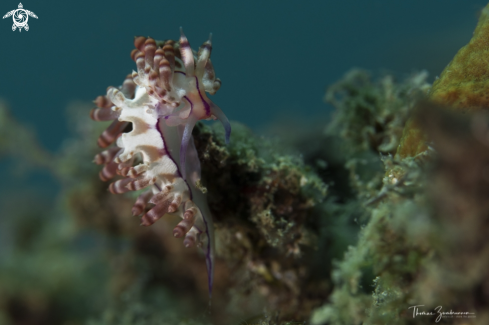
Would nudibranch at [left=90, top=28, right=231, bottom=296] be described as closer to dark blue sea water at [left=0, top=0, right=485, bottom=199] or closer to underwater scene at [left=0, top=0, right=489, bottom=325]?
underwater scene at [left=0, top=0, right=489, bottom=325]

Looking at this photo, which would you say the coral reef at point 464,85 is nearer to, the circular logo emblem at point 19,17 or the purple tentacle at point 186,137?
the purple tentacle at point 186,137

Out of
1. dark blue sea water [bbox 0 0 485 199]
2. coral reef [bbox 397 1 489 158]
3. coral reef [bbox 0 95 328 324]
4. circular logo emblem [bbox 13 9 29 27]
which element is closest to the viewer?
coral reef [bbox 397 1 489 158]

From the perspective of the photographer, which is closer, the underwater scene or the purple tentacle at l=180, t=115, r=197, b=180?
the underwater scene

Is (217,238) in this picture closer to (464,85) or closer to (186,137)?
(186,137)

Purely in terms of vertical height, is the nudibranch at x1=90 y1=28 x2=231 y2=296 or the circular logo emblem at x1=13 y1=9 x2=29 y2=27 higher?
the circular logo emblem at x1=13 y1=9 x2=29 y2=27

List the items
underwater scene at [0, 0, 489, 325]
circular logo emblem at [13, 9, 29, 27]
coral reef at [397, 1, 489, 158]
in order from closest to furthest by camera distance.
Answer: underwater scene at [0, 0, 489, 325], coral reef at [397, 1, 489, 158], circular logo emblem at [13, 9, 29, 27]

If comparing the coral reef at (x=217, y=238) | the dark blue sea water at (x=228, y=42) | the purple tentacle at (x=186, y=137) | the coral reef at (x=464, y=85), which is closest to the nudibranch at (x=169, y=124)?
the purple tentacle at (x=186, y=137)

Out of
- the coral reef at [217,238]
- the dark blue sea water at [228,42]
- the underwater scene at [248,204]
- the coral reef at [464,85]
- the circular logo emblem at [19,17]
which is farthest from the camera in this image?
the dark blue sea water at [228,42]
